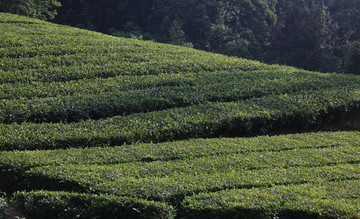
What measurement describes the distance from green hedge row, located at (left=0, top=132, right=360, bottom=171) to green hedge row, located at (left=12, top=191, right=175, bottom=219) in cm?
133

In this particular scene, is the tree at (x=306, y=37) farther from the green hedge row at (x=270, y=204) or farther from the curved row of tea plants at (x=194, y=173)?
the green hedge row at (x=270, y=204)

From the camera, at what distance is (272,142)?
43.4ft

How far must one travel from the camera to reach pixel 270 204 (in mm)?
8508

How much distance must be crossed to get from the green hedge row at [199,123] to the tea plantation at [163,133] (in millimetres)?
40

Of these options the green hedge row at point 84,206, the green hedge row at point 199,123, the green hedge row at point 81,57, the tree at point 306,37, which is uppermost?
the tree at point 306,37

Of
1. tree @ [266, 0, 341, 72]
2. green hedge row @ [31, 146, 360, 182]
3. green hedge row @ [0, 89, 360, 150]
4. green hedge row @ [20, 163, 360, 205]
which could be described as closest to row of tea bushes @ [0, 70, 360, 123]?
green hedge row @ [0, 89, 360, 150]

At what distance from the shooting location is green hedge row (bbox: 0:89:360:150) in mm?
11930

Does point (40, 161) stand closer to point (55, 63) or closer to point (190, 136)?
point (190, 136)

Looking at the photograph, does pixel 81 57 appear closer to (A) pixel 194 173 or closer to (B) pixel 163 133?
(B) pixel 163 133

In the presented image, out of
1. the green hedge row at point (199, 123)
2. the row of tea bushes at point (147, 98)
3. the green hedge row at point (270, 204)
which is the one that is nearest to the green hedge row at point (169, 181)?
the green hedge row at point (270, 204)

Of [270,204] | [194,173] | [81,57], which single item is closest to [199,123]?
→ [194,173]

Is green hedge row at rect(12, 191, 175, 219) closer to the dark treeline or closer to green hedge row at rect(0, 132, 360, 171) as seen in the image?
green hedge row at rect(0, 132, 360, 171)

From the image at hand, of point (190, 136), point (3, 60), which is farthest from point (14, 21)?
point (190, 136)

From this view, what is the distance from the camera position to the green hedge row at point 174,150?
33.9 feet
